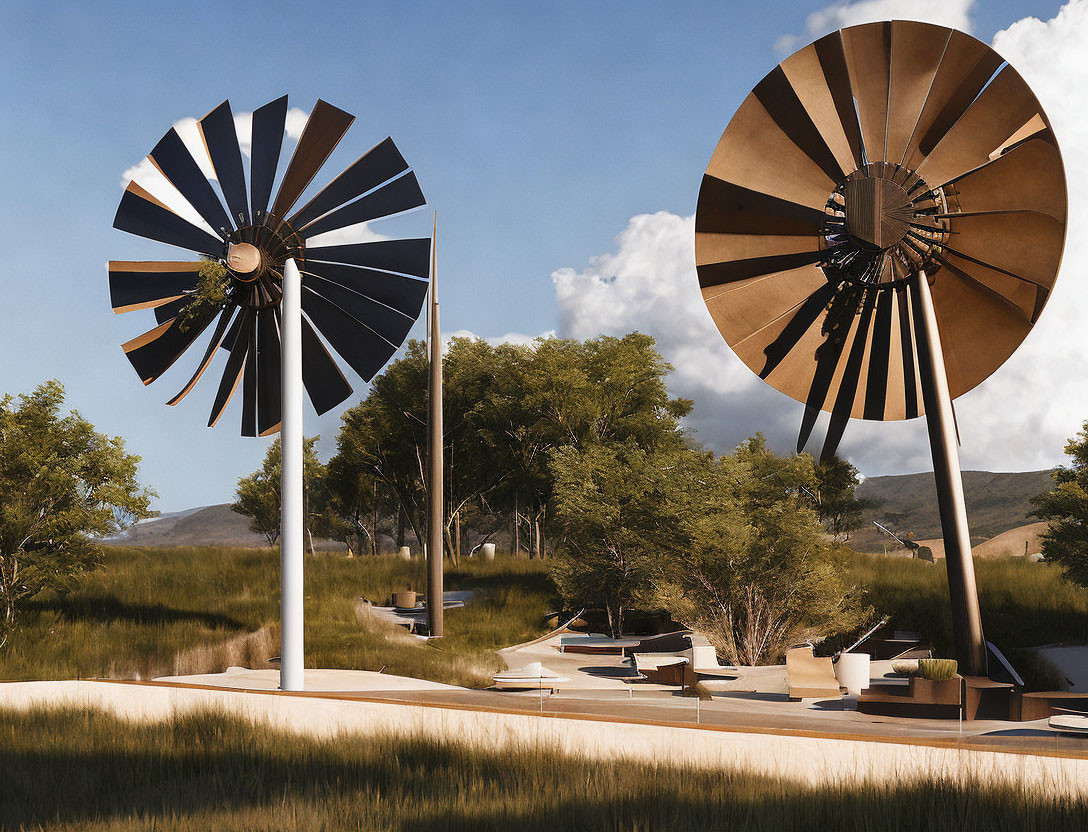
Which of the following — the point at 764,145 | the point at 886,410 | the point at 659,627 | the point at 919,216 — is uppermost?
the point at 764,145

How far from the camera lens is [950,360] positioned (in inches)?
771

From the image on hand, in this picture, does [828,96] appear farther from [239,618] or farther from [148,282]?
[239,618]

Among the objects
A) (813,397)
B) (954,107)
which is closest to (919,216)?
(954,107)

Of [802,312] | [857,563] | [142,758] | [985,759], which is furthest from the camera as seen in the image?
[857,563]

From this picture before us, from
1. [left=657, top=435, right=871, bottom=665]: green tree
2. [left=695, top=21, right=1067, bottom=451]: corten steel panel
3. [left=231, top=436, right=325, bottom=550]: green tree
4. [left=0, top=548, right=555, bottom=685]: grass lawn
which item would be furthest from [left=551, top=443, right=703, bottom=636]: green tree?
[left=231, top=436, right=325, bottom=550]: green tree

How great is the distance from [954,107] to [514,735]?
1399 centimetres

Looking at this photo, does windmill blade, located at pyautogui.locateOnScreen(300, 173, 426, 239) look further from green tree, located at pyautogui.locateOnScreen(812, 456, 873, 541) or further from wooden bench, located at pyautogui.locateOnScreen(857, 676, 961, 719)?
green tree, located at pyautogui.locateOnScreen(812, 456, 873, 541)

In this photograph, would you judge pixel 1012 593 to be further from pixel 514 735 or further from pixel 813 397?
pixel 514 735

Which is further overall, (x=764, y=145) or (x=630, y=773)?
(x=764, y=145)

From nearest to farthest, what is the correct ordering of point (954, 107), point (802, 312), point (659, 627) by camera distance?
point (954, 107)
point (802, 312)
point (659, 627)

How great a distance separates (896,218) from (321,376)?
12.3 m

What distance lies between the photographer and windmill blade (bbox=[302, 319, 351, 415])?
20359 mm

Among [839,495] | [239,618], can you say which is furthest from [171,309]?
[839,495]

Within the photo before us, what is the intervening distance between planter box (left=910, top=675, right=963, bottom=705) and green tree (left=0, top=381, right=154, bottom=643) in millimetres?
19319
